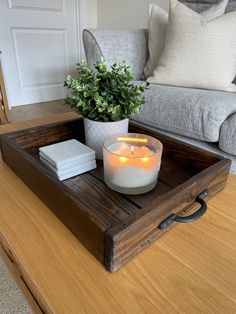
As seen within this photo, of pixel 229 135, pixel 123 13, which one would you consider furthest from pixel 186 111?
pixel 123 13

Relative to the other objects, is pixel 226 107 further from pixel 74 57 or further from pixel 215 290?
pixel 74 57

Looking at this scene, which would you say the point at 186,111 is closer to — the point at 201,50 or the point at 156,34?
the point at 201,50

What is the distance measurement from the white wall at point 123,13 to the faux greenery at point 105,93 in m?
1.75

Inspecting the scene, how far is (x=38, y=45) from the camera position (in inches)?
96.8

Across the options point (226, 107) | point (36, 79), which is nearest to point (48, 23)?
point (36, 79)

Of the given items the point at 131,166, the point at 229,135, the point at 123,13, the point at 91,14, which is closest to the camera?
the point at 131,166

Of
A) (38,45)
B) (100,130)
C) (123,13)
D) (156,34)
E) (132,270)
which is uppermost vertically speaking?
(123,13)

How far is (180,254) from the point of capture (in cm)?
42

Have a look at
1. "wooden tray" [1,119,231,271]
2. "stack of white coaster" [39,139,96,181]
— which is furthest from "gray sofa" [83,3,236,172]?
"stack of white coaster" [39,139,96,181]

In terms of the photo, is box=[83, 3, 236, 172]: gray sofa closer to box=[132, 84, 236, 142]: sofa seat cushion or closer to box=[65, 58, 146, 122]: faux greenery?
box=[132, 84, 236, 142]: sofa seat cushion

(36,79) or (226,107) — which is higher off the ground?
(226,107)

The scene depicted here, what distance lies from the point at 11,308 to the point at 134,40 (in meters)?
1.41

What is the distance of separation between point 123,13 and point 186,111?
6.11ft

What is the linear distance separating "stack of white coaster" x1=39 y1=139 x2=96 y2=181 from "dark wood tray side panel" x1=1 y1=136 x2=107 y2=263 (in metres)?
0.05
